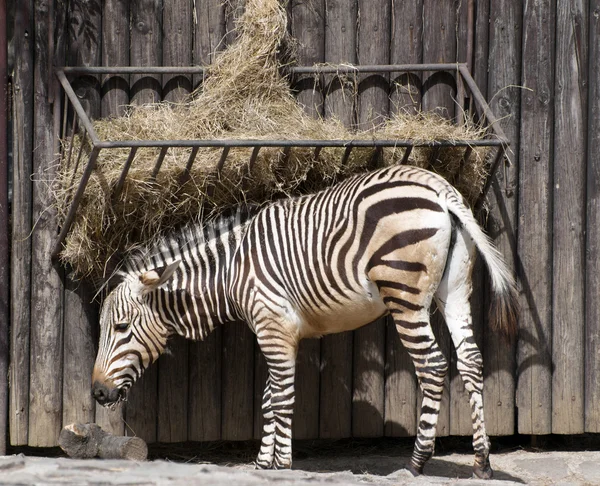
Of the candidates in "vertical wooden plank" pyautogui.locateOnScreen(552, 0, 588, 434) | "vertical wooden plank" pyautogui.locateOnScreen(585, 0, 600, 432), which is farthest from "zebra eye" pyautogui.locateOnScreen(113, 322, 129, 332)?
"vertical wooden plank" pyautogui.locateOnScreen(585, 0, 600, 432)

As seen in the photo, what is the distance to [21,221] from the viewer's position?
6336 millimetres

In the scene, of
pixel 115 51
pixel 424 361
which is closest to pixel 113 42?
pixel 115 51

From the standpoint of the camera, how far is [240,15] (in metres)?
6.41

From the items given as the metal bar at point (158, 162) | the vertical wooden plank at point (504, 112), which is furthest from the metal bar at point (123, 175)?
the vertical wooden plank at point (504, 112)

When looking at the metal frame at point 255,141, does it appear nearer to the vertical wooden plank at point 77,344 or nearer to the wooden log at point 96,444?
the vertical wooden plank at point 77,344

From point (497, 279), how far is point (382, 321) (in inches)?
45.0

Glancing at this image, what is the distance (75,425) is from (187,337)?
0.97 metres

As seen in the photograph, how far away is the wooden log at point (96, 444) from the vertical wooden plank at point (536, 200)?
2813mm

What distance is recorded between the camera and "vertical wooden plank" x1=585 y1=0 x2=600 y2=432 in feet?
21.9

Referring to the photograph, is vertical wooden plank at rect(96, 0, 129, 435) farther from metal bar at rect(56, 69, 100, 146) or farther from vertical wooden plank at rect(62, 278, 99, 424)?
vertical wooden plank at rect(62, 278, 99, 424)

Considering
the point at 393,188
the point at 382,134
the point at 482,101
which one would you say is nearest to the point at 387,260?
the point at 393,188

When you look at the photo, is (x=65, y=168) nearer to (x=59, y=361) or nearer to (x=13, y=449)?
(x=59, y=361)

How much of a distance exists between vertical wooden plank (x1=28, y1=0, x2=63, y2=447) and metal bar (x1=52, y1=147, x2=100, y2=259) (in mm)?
174

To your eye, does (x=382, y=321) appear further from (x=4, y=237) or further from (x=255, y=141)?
(x=4, y=237)
